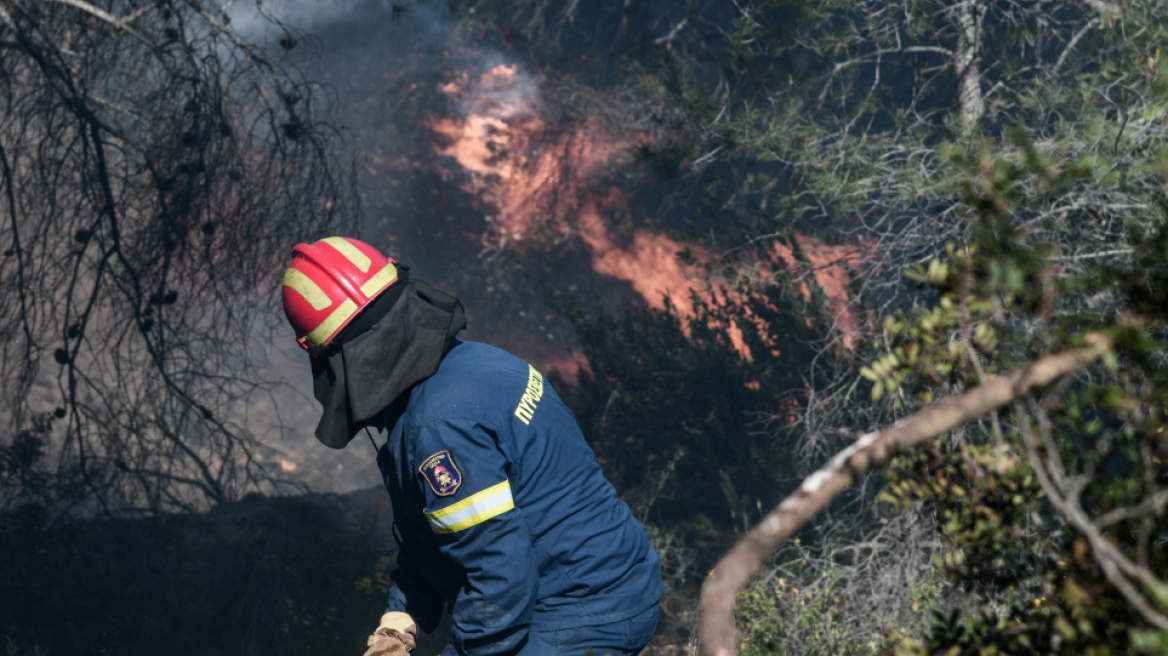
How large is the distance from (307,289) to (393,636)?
1.23m

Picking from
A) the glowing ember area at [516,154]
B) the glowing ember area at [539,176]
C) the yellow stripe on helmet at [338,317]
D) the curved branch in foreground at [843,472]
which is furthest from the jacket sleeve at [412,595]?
the glowing ember area at [516,154]

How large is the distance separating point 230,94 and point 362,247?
2598 millimetres

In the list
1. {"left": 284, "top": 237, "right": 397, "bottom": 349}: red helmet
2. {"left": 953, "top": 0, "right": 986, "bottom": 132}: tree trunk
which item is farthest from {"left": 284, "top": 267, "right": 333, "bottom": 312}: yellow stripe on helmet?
{"left": 953, "top": 0, "right": 986, "bottom": 132}: tree trunk

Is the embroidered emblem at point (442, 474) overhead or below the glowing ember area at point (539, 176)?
overhead

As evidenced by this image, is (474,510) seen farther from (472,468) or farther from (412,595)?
(412,595)

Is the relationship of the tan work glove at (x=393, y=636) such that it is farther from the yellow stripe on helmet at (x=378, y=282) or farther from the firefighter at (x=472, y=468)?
the yellow stripe on helmet at (x=378, y=282)

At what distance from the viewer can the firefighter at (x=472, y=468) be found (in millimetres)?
2143

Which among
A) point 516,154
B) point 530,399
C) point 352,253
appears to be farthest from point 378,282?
point 516,154

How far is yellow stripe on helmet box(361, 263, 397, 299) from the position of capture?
2393mm

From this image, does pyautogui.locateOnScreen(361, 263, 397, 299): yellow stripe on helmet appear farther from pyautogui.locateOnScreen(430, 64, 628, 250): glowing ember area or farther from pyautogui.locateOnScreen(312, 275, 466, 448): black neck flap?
pyautogui.locateOnScreen(430, 64, 628, 250): glowing ember area

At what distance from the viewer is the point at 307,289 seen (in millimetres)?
2383

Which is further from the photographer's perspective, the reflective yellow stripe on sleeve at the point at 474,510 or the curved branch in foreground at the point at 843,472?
the reflective yellow stripe on sleeve at the point at 474,510

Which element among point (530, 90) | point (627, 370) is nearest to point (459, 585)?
point (627, 370)

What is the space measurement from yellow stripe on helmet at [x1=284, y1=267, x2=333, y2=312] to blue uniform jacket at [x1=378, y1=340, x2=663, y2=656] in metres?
0.41
